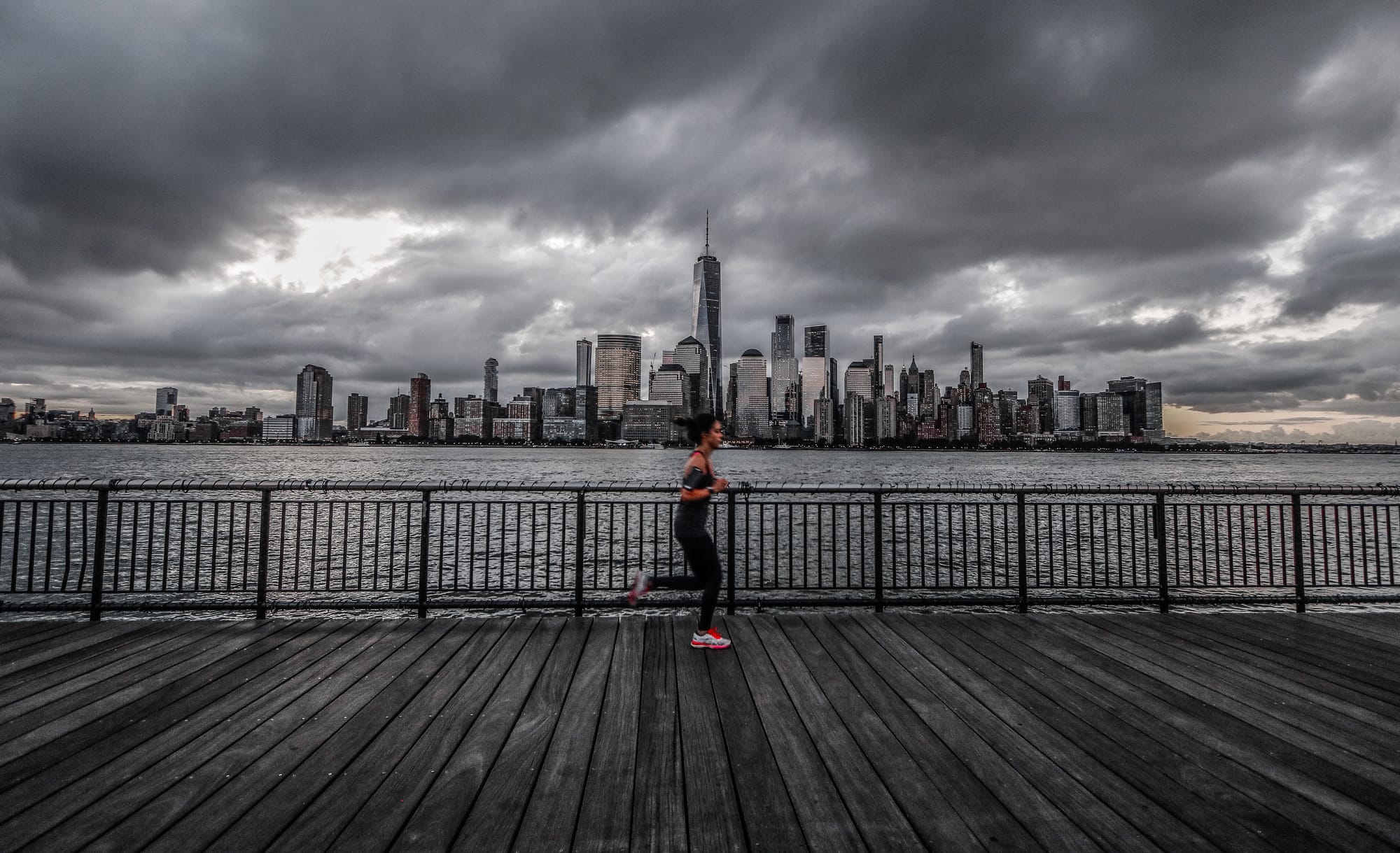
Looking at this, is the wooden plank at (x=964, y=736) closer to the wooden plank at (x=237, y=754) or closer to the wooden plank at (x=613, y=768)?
the wooden plank at (x=613, y=768)

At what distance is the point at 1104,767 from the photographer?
334 centimetres

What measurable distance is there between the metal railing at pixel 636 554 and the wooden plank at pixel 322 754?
1071 mm

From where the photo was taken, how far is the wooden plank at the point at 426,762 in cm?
270

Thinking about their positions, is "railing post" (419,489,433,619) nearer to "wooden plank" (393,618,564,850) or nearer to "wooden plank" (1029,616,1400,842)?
"wooden plank" (393,618,564,850)

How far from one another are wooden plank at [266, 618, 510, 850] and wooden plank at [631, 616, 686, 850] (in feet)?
3.80

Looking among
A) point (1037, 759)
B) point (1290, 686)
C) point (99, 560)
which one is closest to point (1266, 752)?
point (1037, 759)

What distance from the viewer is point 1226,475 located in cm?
8688

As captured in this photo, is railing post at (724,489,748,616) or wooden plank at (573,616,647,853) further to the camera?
railing post at (724,489,748,616)

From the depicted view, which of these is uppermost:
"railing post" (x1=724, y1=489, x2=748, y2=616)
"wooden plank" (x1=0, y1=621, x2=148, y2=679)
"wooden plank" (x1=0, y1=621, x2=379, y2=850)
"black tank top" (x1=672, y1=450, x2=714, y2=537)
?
"black tank top" (x1=672, y1=450, x2=714, y2=537)

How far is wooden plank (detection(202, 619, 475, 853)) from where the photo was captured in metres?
2.72

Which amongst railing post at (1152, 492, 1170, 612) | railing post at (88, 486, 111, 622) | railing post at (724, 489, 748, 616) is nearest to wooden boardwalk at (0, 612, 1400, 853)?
railing post at (88, 486, 111, 622)

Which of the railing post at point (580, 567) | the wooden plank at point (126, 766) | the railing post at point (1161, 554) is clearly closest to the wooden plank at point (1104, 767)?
the railing post at point (1161, 554)

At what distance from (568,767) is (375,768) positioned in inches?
42.0

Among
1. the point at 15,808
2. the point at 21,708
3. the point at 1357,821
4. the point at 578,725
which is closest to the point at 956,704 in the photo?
the point at 1357,821
